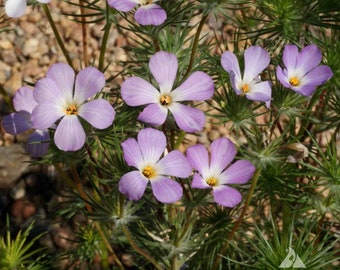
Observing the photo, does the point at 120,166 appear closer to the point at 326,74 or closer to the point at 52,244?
the point at 326,74

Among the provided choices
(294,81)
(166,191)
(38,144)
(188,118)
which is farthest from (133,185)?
(294,81)

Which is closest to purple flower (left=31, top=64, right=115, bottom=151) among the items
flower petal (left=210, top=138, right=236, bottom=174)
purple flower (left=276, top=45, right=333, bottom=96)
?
flower petal (left=210, top=138, right=236, bottom=174)

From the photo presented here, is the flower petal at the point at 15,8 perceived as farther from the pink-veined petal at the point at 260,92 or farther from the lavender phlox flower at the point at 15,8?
the pink-veined petal at the point at 260,92

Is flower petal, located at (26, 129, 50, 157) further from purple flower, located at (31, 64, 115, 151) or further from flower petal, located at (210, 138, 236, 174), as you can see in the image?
flower petal, located at (210, 138, 236, 174)

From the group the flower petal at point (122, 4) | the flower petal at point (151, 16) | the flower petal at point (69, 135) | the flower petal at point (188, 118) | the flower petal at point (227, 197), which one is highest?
the flower petal at point (122, 4)

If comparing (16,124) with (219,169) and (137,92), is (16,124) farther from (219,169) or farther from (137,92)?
(219,169)

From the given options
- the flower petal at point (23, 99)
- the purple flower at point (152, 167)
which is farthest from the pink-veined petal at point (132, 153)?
the flower petal at point (23, 99)
